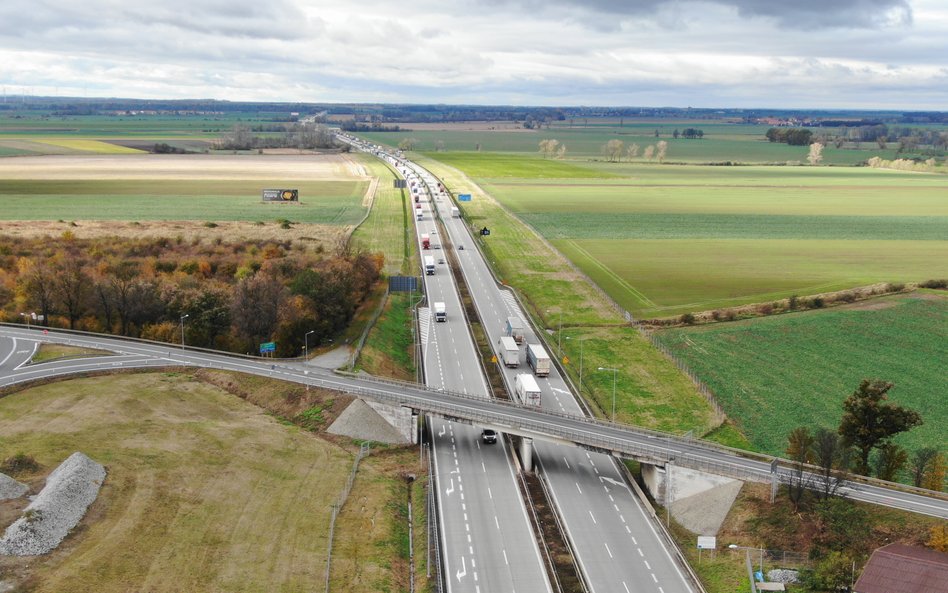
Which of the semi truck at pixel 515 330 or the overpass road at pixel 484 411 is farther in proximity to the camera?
the semi truck at pixel 515 330

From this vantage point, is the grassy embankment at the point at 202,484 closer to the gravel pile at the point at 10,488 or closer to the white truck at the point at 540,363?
the gravel pile at the point at 10,488

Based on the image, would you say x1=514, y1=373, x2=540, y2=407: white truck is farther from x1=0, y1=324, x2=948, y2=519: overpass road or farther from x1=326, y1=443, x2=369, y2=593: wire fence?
x1=326, y1=443, x2=369, y2=593: wire fence

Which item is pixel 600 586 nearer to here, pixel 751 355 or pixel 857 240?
pixel 751 355

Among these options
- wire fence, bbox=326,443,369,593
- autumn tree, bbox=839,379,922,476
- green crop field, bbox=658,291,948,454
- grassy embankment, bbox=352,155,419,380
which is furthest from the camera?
grassy embankment, bbox=352,155,419,380

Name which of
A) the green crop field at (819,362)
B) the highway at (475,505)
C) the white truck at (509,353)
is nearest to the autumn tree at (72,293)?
the highway at (475,505)

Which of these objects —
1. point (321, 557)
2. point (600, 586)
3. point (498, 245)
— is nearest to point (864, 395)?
point (600, 586)

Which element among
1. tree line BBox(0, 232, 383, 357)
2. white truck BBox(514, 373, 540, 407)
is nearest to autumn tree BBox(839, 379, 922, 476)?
white truck BBox(514, 373, 540, 407)

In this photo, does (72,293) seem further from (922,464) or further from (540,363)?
(922,464)
